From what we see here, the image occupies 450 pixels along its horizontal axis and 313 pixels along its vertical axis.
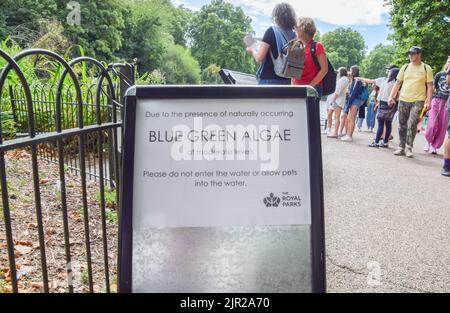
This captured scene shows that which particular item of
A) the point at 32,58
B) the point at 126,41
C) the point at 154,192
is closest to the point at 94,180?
the point at 154,192

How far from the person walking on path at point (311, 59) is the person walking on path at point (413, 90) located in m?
3.17

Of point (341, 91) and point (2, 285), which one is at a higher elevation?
point (341, 91)

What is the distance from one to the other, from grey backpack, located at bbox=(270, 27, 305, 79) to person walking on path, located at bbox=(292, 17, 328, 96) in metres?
0.50

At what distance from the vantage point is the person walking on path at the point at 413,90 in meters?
7.11

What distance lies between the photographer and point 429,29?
27531 mm

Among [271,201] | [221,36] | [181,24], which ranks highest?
[181,24]

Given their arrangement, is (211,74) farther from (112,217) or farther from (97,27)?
(112,217)

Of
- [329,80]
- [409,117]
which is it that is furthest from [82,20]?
[329,80]

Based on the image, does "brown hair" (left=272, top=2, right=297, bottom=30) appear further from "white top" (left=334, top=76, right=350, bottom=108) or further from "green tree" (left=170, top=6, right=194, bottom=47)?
"green tree" (left=170, top=6, right=194, bottom=47)

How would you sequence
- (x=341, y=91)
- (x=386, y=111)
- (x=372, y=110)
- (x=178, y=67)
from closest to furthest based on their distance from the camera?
(x=386, y=111) → (x=341, y=91) → (x=372, y=110) → (x=178, y=67)

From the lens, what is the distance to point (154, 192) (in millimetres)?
1648

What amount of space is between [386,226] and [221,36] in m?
78.9

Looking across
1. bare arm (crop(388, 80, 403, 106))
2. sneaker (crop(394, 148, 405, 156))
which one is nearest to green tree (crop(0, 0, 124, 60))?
bare arm (crop(388, 80, 403, 106))

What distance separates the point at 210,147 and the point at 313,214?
0.49 metres
